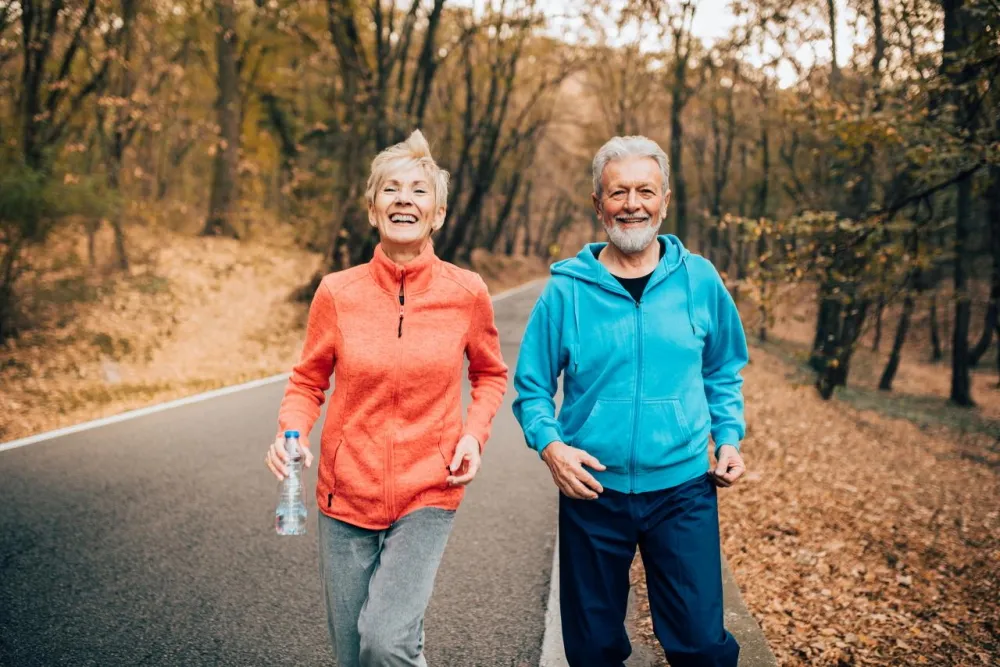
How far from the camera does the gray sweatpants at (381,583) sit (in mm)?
2229

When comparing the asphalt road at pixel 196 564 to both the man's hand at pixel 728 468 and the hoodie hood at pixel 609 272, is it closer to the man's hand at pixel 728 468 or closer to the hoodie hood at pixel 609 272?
the man's hand at pixel 728 468

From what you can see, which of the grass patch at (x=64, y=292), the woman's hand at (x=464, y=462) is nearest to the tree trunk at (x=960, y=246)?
the woman's hand at (x=464, y=462)

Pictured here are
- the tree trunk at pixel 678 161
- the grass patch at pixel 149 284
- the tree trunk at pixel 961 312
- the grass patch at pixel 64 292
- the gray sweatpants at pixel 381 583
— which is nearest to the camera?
the gray sweatpants at pixel 381 583

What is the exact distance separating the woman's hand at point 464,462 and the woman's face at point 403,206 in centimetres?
72

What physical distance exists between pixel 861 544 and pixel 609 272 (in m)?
4.55

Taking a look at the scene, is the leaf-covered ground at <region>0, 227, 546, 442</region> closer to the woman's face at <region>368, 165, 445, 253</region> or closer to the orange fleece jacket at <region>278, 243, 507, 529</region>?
the orange fleece jacket at <region>278, 243, 507, 529</region>

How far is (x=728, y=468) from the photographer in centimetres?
258

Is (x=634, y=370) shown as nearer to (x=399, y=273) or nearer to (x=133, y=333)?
(x=399, y=273)

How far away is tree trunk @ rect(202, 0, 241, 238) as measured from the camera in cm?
2231

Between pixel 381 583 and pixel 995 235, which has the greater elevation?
pixel 995 235

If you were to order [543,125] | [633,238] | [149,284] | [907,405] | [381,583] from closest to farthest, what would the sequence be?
[381,583] → [633,238] → [149,284] → [907,405] → [543,125]

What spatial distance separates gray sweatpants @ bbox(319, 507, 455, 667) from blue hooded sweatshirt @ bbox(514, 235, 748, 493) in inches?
20.9

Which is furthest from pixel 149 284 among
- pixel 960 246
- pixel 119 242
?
pixel 960 246

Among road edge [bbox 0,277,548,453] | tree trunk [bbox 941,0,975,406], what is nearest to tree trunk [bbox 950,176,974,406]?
tree trunk [bbox 941,0,975,406]
